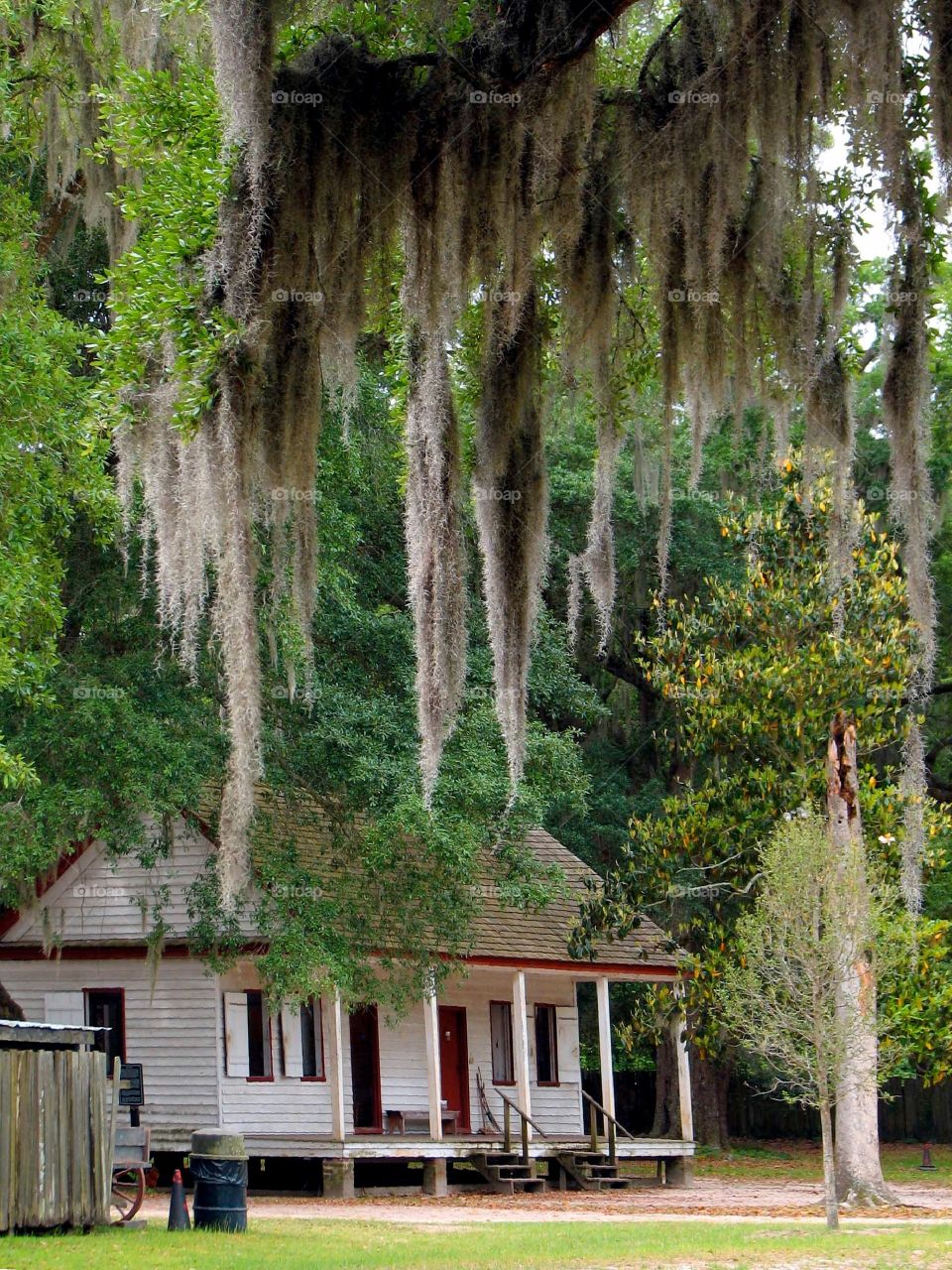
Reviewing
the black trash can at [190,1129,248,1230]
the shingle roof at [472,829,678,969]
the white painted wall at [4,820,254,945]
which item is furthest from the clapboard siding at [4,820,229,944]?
the black trash can at [190,1129,248,1230]

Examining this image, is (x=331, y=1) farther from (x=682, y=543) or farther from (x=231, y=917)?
(x=682, y=543)

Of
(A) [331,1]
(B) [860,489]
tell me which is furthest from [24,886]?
(B) [860,489]

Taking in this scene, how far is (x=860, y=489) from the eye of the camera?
28625mm

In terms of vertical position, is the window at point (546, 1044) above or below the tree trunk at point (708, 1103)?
above

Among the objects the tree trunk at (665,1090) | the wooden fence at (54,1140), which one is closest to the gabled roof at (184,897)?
the wooden fence at (54,1140)

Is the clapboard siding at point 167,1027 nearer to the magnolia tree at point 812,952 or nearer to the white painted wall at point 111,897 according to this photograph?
the white painted wall at point 111,897

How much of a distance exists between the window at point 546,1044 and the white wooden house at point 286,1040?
3.83ft

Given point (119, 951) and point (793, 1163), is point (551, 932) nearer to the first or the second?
point (119, 951)

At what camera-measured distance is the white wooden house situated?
20.7 meters

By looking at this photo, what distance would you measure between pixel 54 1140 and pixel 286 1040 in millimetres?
8960

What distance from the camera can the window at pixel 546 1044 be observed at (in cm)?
2558

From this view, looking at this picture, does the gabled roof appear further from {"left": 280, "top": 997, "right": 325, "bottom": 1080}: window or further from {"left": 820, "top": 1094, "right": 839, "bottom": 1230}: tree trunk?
{"left": 820, "top": 1094, "right": 839, "bottom": 1230}: tree trunk

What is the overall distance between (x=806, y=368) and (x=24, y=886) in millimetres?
14029

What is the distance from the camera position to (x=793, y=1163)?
31094 millimetres
